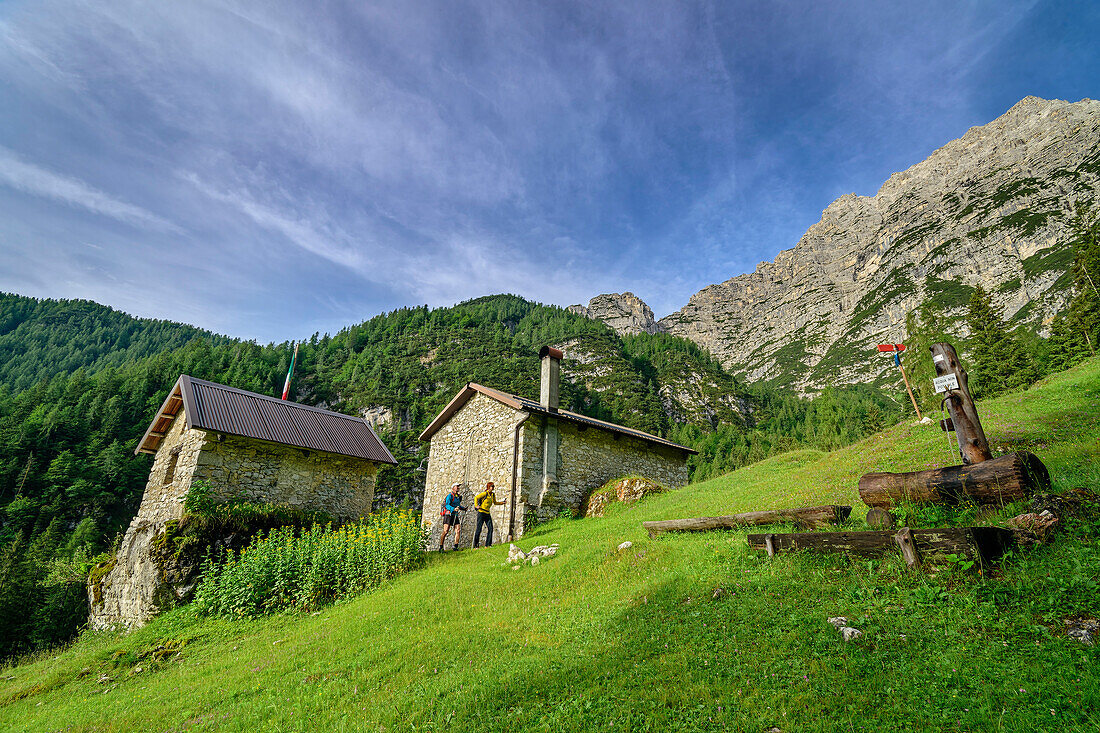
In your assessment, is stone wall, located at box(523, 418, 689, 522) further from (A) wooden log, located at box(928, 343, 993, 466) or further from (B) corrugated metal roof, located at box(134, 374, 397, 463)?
(A) wooden log, located at box(928, 343, 993, 466)

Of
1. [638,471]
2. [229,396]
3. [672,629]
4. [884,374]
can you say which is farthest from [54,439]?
[884,374]

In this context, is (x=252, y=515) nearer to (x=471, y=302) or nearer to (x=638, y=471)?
(x=638, y=471)

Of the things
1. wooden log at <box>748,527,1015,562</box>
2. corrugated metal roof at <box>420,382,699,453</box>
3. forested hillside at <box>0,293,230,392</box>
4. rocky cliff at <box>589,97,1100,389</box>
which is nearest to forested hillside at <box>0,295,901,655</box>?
forested hillside at <box>0,293,230,392</box>

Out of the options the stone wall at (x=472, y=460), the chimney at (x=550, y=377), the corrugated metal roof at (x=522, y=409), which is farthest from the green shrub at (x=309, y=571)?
the chimney at (x=550, y=377)

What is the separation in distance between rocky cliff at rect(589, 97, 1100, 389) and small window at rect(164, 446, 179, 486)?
118895 mm

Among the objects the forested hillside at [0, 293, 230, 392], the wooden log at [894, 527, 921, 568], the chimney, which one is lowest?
the wooden log at [894, 527, 921, 568]

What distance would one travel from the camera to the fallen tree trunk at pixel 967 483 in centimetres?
→ 634

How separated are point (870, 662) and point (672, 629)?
2119 millimetres

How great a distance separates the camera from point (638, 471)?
22.0 meters

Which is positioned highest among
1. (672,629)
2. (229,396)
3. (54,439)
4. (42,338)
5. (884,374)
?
(42,338)

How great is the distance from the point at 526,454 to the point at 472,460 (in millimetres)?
3455

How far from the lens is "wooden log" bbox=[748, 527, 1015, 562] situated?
5113mm

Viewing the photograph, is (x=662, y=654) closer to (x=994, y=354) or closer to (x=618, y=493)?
(x=618, y=493)

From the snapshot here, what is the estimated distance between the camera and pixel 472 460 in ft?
66.3
